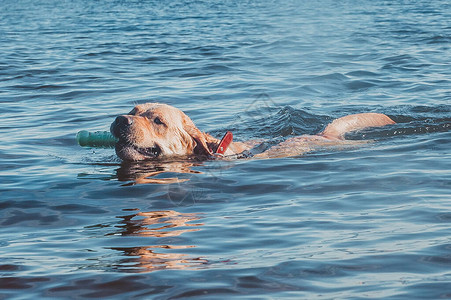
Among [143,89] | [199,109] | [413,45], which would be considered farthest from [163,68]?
[413,45]

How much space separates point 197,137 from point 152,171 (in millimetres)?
717

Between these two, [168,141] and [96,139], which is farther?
[96,139]

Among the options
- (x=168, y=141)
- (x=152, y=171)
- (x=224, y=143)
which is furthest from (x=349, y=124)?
(x=152, y=171)

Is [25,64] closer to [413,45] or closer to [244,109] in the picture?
[244,109]

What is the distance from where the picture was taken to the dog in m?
7.73

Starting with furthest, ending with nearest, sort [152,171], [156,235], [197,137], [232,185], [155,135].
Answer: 1. [197,137]
2. [155,135]
3. [152,171]
4. [232,185]
5. [156,235]

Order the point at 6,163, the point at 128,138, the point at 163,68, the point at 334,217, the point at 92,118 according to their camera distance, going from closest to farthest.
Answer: the point at 334,217, the point at 128,138, the point at 6,163, the point at 92,118, the point at 163,68

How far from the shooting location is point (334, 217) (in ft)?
18.7

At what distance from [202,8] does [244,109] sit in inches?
780

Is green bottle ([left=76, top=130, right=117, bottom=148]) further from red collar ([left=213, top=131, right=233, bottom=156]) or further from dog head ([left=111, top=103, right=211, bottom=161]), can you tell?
red collar ([left=213, top=131, right=233, bottom=156])

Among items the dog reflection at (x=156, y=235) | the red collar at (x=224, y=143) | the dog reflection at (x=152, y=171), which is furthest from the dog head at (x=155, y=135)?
the dog reflection at (x=156, y=235)

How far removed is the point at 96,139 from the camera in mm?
8312

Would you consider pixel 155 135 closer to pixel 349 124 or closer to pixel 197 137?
pixel 197 137

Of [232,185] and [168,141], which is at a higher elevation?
[168,141]
